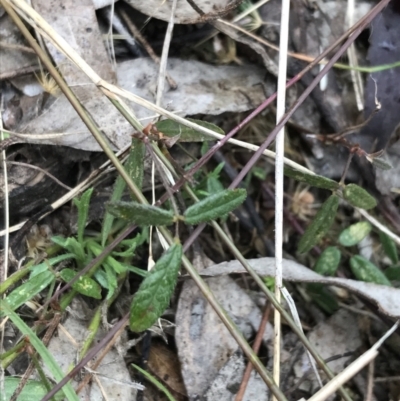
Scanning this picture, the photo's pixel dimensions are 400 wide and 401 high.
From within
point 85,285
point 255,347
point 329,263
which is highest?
point 85,285

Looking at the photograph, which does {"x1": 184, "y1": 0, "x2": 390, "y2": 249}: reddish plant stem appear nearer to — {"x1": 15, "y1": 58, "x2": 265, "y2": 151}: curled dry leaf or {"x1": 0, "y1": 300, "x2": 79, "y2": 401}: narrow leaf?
{"x1": 15, "y1": 58, "x2": 265, "y2": 151}: curled dry leaf

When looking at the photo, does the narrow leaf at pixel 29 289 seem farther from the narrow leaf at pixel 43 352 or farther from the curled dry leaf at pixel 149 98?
the curled dry leaf at pixel 149 98

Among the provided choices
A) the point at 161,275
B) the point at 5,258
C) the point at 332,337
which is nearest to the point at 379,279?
the point at 332,337

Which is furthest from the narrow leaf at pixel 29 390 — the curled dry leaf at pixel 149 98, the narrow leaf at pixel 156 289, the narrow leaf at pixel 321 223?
the narrow leaf at pixel 321 223

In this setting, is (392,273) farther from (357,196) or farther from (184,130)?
(184,130)

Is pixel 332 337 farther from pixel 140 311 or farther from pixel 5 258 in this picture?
pixel 5 258

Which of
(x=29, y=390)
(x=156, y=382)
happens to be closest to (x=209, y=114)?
(x=156, y=382)
